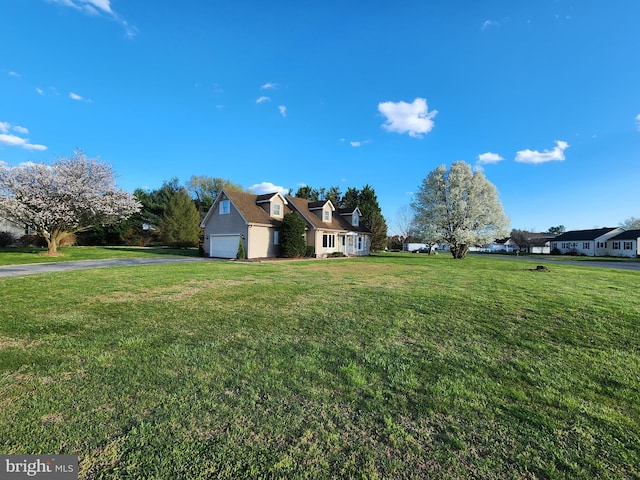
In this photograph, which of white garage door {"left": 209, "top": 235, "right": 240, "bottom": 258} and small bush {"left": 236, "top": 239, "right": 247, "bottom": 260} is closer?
small bush {"left": 236, "top": 239, "right": 247, "bottom": 260}

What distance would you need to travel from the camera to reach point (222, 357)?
410cm

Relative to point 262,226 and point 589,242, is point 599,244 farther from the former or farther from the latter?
point 262,226

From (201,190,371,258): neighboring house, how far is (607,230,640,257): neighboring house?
45.5 metres

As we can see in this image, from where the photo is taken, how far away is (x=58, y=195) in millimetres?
22547

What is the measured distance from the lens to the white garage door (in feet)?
78.3

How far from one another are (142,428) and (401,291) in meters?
7.49

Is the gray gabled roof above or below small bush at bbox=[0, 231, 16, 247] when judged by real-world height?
above

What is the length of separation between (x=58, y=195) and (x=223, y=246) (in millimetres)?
13285

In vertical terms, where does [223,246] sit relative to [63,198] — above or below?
below

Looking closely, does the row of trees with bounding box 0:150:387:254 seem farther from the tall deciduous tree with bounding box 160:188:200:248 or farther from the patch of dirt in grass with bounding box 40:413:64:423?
the patch of dirt in grass with bounding box 40:413:64:423

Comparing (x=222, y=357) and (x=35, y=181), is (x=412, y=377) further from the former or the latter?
(x=35, y=181)

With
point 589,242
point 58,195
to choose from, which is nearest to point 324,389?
point 58,195

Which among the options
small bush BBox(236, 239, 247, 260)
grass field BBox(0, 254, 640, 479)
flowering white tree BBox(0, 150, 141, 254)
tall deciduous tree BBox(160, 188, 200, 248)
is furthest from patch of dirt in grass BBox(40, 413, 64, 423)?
tall deciduous tree BBox(160, 188, 200, 248)

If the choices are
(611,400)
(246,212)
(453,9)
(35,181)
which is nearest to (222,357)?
(611,400)
